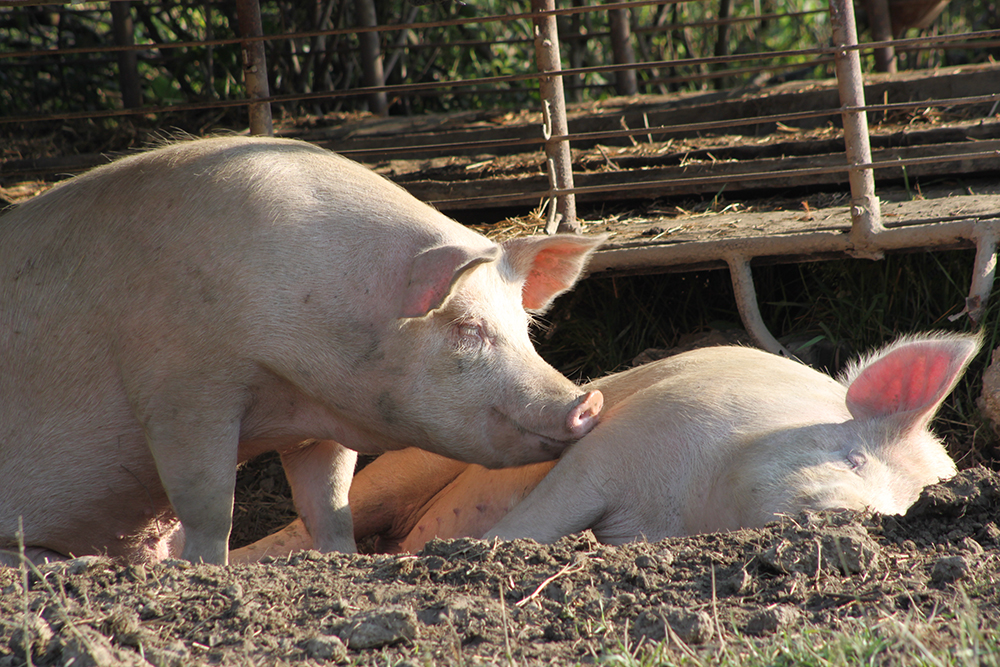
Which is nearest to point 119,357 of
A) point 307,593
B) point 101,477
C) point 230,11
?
point 101,477

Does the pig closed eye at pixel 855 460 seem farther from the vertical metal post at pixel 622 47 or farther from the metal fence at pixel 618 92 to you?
the vertical metal post at pixel 622 47

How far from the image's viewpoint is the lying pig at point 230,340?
9.23 feet

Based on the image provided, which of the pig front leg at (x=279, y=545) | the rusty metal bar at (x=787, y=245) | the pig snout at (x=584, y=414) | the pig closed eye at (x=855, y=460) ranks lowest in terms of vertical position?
the pig front leg at (x=279, y=545)

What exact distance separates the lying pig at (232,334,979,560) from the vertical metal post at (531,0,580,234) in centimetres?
113

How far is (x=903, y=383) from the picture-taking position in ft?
9.03

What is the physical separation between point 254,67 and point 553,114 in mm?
1291

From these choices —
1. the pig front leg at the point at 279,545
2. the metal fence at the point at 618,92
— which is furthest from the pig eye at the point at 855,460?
the pig front leg at the point at 279,545

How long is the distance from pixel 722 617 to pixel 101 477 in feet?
6.79

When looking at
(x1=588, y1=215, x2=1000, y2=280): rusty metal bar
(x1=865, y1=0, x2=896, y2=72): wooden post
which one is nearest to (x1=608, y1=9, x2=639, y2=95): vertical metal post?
(x1=865, y1=0, x2=896, y2=72): wooden post

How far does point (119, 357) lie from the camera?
9.61 feet

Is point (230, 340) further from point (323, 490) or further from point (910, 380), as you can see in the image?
point (910, 380)

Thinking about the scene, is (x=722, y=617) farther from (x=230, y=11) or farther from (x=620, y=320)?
(x=230, y=11)

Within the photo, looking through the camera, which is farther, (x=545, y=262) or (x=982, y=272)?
(x=982, y=272)

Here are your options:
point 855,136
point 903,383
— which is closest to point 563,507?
point 903,383
